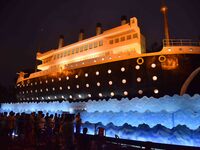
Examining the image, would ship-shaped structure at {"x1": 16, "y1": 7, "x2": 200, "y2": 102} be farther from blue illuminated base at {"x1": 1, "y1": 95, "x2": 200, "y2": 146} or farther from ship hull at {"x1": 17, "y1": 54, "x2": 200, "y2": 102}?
blue illuminated base at {"x1": 1, "y1": 95, "x2": 200, "y2": 146}

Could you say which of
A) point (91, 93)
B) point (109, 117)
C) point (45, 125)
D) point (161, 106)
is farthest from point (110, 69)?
point (45, 125)

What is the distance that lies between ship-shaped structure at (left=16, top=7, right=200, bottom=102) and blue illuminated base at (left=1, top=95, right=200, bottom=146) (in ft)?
9.21

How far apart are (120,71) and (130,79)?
40.8 inches

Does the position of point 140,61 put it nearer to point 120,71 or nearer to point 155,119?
point 120,71

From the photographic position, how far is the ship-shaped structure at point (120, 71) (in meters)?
11.4

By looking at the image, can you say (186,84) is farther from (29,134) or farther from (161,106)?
(29,134)

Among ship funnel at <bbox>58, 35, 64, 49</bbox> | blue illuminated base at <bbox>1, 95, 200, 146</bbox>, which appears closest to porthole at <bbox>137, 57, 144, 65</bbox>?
blue illuminated base at <bbox>1, 95, 200, 146</bbox>

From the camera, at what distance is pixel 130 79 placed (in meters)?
12.6

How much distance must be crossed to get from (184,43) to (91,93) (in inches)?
304

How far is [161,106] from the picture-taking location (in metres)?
8.57

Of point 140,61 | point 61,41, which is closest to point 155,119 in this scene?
point 140,61

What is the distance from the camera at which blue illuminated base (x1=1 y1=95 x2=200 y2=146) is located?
271 inches

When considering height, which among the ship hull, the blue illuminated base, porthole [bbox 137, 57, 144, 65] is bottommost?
the blue illuminated base

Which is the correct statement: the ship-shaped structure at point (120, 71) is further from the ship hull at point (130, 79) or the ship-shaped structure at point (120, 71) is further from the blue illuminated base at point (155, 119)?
the blue illuminated base at point (155, 119)
